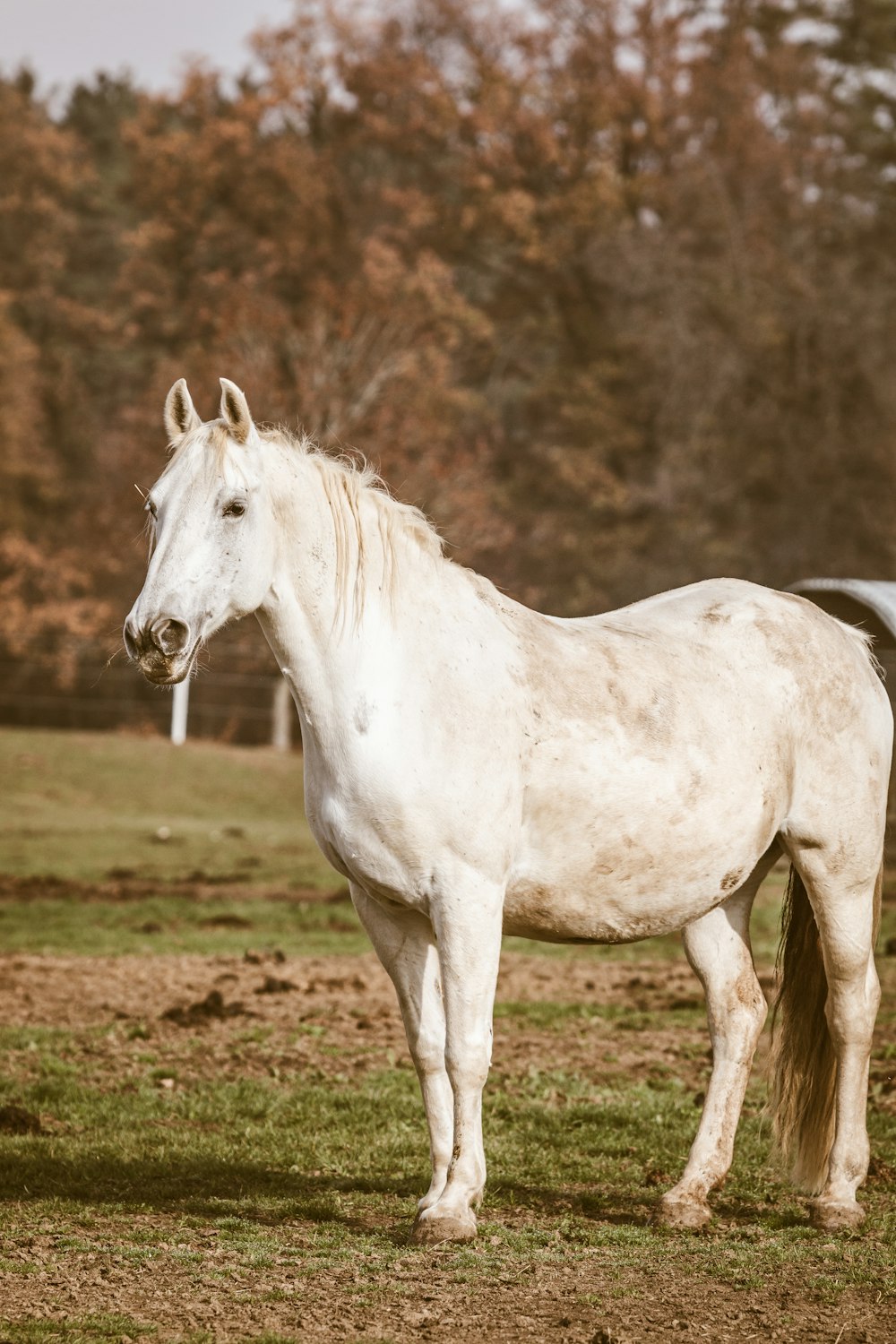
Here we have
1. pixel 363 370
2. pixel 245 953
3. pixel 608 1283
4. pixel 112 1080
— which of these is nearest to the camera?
pixel 608 1283

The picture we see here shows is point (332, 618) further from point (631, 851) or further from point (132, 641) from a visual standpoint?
point (631, 851)

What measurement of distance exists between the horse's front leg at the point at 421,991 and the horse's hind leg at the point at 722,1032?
83 cm

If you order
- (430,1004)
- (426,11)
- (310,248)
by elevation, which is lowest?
(430,1004)

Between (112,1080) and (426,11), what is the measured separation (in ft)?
104

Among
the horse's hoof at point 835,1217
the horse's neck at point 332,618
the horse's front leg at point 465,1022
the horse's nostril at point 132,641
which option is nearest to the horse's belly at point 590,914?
the horse's front leg at point 465,1022

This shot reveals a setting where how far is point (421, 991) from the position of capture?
5.24 m

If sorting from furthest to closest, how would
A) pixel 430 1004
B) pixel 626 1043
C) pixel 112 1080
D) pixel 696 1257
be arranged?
1. pixel 626 1043
2. pixel 112 1080
3. pixel 430 1004
4. pixel 696 1257

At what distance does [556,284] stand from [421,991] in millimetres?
31371

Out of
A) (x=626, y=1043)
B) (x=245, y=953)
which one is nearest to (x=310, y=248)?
(x=245, y=953)

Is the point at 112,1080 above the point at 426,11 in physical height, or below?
below

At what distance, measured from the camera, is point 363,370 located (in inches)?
1128

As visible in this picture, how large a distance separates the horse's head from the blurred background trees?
2402 centimetres

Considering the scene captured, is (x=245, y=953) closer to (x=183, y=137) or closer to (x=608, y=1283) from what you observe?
(x=608, y=1283)

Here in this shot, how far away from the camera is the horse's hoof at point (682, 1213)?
5.28 meters
